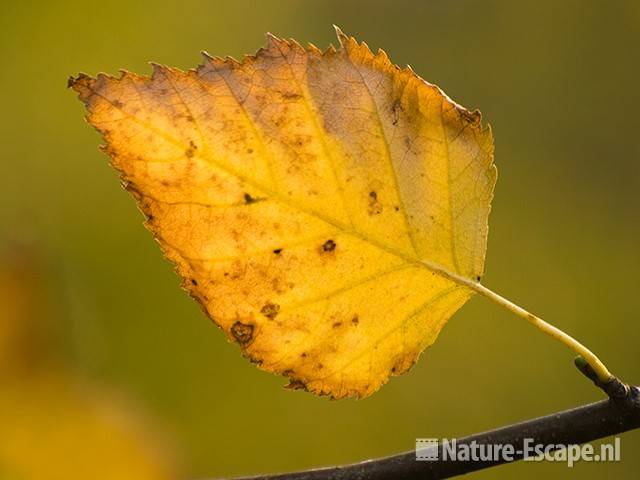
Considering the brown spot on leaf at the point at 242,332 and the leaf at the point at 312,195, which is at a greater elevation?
the leaf at the point at 312,195

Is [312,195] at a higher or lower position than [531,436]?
higher

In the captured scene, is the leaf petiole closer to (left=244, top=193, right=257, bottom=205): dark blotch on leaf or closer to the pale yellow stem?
the pale yellow stem

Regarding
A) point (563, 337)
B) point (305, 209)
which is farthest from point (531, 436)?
point (305, 209)

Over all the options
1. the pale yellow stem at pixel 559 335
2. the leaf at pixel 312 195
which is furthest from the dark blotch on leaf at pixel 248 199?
the pale yellow stem at pixel 559 335

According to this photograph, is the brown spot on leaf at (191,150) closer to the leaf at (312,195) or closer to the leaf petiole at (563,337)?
the leaf at (312,195)

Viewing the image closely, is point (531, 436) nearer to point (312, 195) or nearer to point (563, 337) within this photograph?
point (563, 337)

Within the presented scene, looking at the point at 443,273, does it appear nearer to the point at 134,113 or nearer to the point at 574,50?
the point at 134,113

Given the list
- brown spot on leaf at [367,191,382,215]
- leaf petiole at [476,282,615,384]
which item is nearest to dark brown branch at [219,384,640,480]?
leaf petiole at [476,282,615,384]

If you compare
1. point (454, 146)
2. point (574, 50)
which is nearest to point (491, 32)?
point (574, 50)
